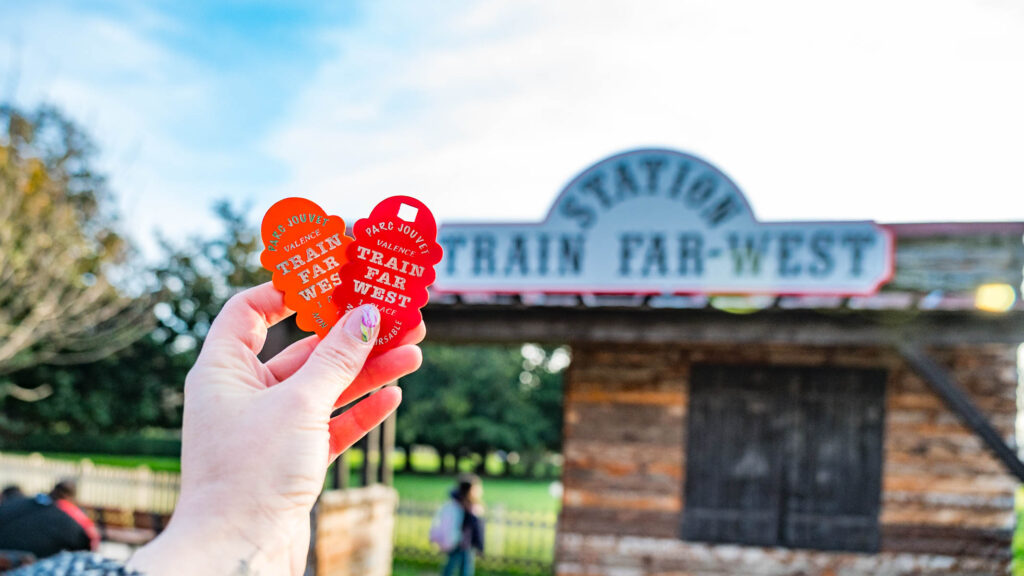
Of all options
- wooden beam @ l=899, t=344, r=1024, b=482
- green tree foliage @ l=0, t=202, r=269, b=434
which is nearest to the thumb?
wooden beam @ l=899, t=344, r=1024, b=482

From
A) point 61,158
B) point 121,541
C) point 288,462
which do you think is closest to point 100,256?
point 61,158

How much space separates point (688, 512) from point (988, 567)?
2839 mm

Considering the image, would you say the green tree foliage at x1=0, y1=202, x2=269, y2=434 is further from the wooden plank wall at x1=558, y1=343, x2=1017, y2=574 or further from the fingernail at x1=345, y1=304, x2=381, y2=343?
the fingernail at x1=345, y1=304, x2=381, y2=343

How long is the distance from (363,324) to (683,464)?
6886 millimetres

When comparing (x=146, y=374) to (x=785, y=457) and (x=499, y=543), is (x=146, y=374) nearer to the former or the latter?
(x=499, y=543)

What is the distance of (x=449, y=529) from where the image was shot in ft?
27.5

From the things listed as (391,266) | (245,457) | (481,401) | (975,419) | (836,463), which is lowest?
(481,401)

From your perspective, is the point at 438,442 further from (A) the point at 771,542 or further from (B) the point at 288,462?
(B) the point at 288,462

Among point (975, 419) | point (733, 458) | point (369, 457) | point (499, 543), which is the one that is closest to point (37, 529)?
point (369, 457)

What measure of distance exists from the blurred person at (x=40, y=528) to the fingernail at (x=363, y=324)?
5.66 metres

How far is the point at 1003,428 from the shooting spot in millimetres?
7520

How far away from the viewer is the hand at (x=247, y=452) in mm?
1221

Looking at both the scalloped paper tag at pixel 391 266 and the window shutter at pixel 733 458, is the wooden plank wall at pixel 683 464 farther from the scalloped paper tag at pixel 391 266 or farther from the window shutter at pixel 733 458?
the scalloped paper tag at pixel 391 266

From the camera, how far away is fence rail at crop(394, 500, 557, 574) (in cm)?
1300
